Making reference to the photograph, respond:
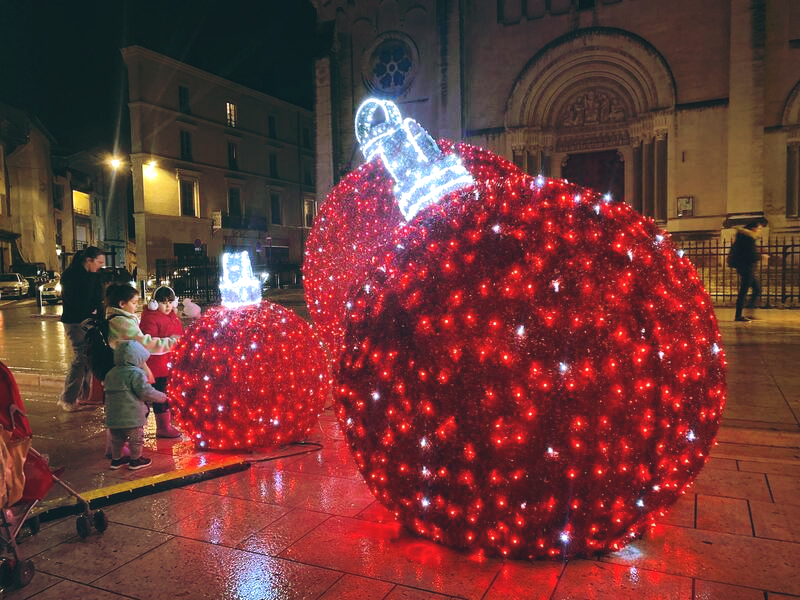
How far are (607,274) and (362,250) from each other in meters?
3.25

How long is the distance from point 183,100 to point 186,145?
298 cm

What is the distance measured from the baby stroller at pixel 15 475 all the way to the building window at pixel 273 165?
148 ft

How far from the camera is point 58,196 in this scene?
4919cm

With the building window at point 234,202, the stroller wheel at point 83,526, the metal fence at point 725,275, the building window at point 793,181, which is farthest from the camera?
the building window at point 234,202

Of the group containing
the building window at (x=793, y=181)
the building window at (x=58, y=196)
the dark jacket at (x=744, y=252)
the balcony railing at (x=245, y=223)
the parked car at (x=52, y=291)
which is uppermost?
the building window at (x=58, y=196)

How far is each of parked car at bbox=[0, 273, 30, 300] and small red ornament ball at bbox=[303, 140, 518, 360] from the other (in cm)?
3024

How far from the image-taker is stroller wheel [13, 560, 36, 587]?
3.02 meters

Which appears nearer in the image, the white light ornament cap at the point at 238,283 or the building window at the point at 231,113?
the white light ornament cap at the point at 238,283

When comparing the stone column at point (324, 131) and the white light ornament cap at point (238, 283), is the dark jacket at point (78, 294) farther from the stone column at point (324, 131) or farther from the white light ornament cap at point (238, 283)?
the stone column at point (324, 131)

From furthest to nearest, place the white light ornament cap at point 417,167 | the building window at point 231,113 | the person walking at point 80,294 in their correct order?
the building window at point 231,113, the person walking at point 80,294, the white light ornament cap at point 417,167

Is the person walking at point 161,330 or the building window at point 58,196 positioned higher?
the building window at point 58,196

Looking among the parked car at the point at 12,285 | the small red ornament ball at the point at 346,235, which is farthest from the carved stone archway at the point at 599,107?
the parked car at the point at 12,285

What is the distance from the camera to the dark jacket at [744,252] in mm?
12336

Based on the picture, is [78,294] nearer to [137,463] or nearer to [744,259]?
[137,463]
